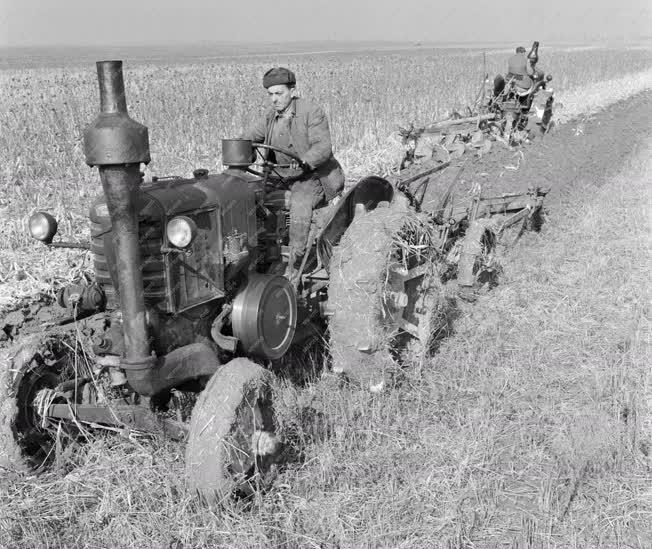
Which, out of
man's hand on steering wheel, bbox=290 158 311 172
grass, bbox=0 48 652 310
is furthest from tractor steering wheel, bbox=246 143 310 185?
grass, bbox=0 48 652 310

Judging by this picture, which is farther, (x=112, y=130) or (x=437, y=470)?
(x=437, y=470)

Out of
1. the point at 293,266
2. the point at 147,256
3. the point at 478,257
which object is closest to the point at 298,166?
the point at 293,266

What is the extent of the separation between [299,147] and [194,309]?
5.80 ft

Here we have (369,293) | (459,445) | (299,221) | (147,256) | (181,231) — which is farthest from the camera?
(299,221)

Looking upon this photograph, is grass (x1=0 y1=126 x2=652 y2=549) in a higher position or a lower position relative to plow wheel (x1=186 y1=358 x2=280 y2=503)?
lower

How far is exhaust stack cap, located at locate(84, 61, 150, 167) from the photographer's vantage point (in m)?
2.62

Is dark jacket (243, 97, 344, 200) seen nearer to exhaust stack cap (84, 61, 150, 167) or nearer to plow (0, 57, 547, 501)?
plow (0, 57, 547, 501)

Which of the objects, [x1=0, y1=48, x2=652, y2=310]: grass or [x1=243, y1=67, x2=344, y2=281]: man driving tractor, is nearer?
[x1=243, y1=67, x2=344, y2=281]: man driving tractor

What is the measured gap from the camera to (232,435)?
2.96m

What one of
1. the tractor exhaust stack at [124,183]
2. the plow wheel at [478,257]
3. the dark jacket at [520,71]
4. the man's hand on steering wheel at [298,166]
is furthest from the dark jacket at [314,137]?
the dark jacket at [520,71]

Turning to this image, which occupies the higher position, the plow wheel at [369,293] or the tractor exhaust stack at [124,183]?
the tractor exhaust stack at [124,183]

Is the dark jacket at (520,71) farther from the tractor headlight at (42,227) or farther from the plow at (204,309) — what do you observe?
the tractor headlight at (42,227)

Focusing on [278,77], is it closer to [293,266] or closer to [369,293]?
[293,266]

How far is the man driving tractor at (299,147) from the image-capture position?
14.3 feet
